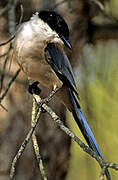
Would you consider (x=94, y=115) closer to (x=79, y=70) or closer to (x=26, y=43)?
(x=79, y=70)

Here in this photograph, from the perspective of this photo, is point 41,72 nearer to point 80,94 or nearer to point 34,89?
point 34,89

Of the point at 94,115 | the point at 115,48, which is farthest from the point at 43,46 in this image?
the point at 115,48

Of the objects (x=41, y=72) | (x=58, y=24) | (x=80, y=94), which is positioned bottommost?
(x=41, y=72)

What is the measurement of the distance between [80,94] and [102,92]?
0.57ft

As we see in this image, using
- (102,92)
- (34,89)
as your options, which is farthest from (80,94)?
(34,89)

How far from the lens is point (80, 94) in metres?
3.37

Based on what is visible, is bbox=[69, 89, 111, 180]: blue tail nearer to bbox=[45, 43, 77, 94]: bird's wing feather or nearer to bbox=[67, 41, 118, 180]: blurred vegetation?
bbox=[45, 43, 77, 94]: bird's wing feather

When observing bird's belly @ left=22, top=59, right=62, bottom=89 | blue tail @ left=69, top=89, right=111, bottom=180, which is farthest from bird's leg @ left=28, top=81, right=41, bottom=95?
blue tail @ left=69, top=89, right=111, bottom=180

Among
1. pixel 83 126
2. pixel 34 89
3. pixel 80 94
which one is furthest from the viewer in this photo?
pixel 80 94

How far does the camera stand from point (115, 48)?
378 cm

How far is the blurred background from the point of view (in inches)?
124

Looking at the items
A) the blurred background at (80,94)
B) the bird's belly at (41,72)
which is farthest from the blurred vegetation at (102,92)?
the bird's belly at (41,72)

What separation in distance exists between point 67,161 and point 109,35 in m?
1.09

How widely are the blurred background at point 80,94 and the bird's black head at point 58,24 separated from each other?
636 millimetres
